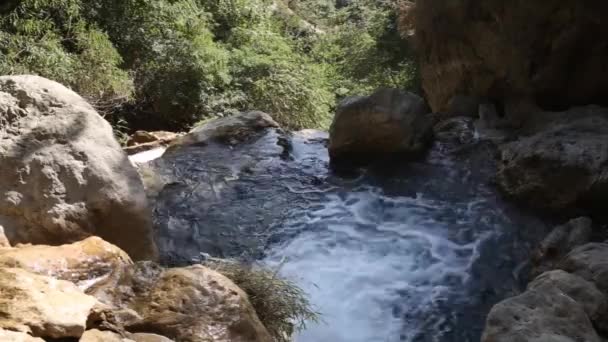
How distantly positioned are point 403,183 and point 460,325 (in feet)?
8.94

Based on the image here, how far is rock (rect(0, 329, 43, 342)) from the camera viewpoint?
2232 mm

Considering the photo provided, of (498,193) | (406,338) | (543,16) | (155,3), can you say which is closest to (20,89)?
(406,338)

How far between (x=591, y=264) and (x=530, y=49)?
4.11m

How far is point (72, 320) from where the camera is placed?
2.50 m

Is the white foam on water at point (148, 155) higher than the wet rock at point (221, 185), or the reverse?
the wet rock at point (221, 185)

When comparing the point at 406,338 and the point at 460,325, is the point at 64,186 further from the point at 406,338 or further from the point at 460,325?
the point at 460,325

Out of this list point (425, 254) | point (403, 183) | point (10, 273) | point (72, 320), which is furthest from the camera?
point (403, 183)

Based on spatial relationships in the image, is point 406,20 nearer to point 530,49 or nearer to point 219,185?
point 530,49

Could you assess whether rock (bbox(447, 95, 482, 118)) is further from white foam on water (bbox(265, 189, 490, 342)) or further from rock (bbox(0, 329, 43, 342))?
rock (bbox(0, 329, 43, 342))

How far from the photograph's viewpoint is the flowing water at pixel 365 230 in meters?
4.20

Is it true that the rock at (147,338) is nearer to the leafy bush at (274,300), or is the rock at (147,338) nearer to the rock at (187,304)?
the rock at (187,304)

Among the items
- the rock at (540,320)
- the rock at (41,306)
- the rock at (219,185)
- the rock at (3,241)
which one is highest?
the rock at (41,306)

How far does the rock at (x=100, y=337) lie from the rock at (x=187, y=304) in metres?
0.21

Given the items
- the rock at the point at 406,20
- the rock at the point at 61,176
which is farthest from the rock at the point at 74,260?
the rock at the point at 406,20
